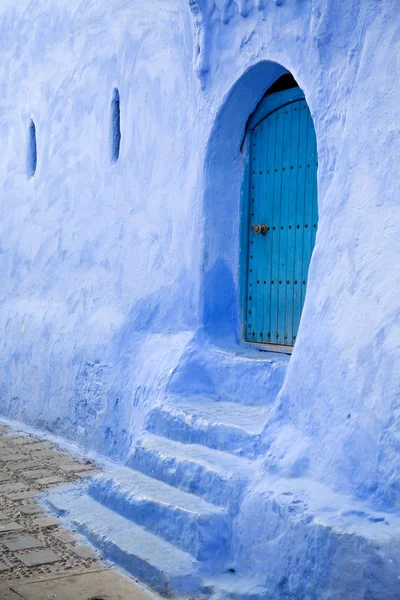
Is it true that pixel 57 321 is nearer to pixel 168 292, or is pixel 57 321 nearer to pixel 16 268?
pixel 16 268

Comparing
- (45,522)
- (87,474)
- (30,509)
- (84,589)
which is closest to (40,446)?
(87,474)

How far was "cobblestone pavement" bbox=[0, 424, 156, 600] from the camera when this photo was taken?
3904 millimetres

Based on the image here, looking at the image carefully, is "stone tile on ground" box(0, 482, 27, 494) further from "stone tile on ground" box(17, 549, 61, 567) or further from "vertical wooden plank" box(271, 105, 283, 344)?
"vertical wooden plank" box(271, 105, 283, 344)

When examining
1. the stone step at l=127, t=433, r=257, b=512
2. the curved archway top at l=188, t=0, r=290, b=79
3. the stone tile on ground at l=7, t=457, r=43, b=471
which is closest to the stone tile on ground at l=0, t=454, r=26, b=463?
the stone tile on ground at l=7, t=457, r=43, b=471

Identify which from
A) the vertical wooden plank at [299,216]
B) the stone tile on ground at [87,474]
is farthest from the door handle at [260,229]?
the stone tile on ground at [87,474]

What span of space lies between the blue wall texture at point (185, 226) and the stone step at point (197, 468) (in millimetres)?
155

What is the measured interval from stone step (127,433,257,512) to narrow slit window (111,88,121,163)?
285 centimetres

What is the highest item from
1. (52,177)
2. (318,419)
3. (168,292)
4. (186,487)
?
(52,177)

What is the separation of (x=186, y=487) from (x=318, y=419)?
950 mm

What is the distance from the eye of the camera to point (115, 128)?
23.2 feet

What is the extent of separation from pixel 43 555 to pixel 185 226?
2.62 m

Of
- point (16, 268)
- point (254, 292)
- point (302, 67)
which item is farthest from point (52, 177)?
point (302, 67)

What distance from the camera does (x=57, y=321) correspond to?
7.68 metres

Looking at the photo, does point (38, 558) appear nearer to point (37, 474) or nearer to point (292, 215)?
point (37, 474)
